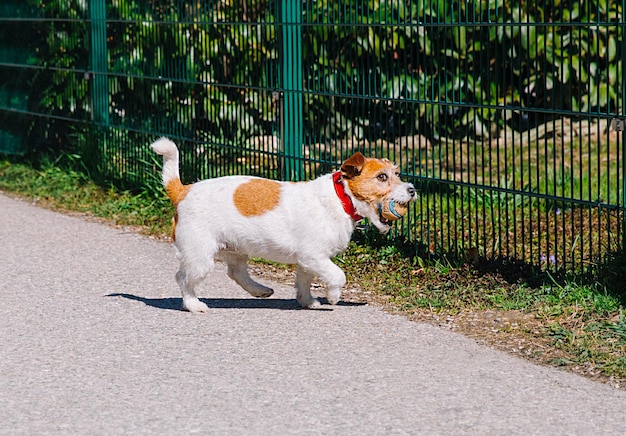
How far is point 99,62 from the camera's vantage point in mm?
11195

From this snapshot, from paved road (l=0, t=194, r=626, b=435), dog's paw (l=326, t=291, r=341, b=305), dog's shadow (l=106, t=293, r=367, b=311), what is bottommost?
dog's shadow (l=106, t=293, r=367, b=311)

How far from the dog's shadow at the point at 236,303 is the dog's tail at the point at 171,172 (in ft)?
2.03

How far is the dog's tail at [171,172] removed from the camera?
6887 mm

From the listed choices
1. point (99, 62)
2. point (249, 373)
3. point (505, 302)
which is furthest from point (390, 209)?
point (99, 62)

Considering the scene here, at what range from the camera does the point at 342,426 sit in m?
4.75

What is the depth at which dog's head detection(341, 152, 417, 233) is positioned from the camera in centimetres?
656

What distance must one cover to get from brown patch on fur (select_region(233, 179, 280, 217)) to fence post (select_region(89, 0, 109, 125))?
475 centimetres

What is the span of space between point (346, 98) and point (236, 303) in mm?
1883

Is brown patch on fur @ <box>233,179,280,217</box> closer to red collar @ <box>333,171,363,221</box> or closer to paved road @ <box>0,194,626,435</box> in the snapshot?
red collar @ <box>333,171,363,221</box>

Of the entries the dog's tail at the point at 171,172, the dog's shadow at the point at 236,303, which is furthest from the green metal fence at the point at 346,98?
the dog's tail at the point at 171,172

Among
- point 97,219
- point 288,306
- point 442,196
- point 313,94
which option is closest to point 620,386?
point 288,306

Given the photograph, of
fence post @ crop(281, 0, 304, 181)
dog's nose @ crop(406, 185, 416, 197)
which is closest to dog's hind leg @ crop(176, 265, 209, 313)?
dog's nose @ crop(406, 185, 416, 197)

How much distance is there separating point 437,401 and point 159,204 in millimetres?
5316

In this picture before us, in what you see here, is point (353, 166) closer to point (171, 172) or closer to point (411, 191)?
point (411, 191)
